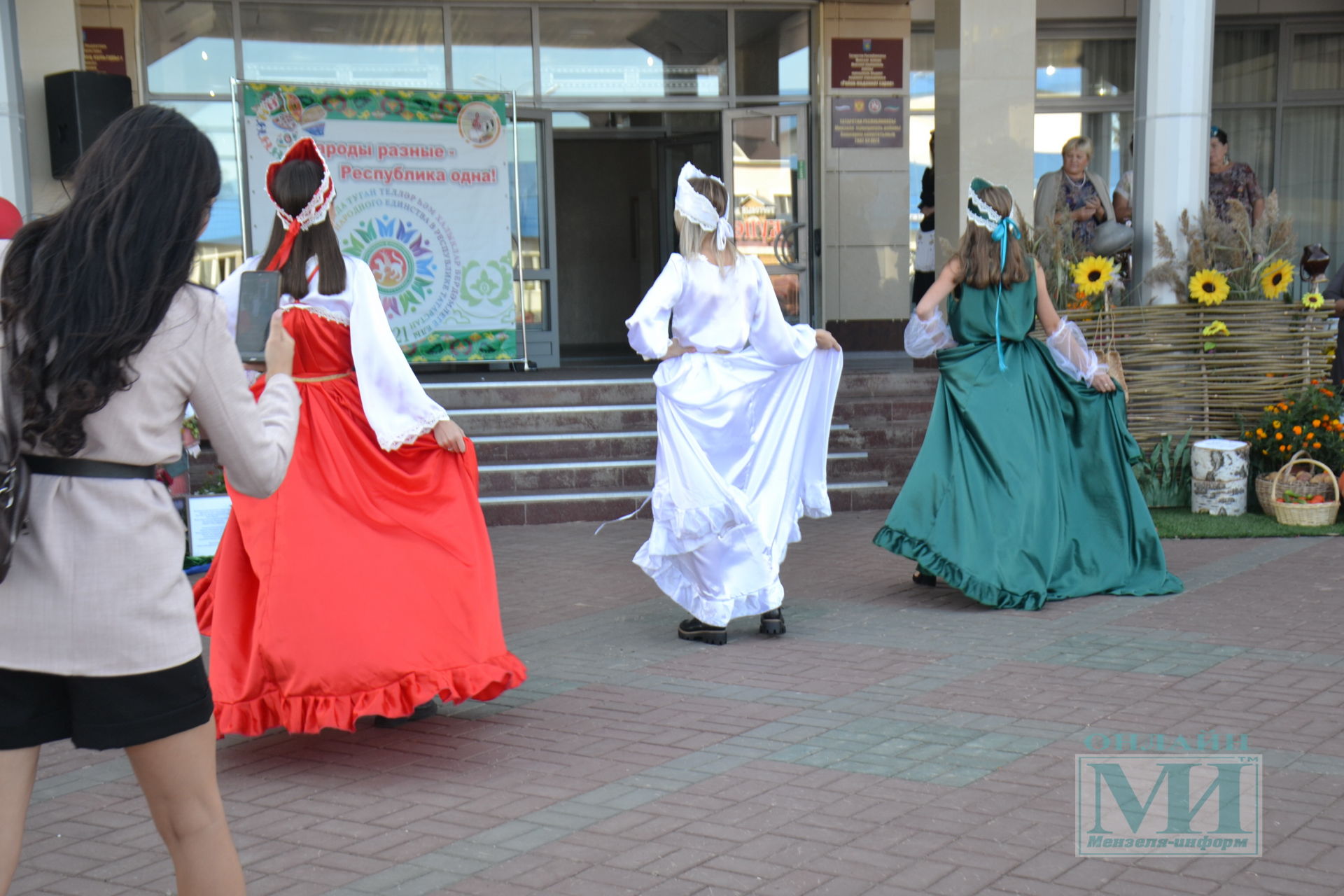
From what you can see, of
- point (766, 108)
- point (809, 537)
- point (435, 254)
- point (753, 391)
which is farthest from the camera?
point (766, 108)

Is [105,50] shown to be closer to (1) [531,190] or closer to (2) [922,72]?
(1) [531,190]

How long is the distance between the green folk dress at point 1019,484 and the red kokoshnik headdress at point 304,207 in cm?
309

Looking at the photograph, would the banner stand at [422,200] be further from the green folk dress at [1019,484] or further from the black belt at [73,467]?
the black belt at [73,467]

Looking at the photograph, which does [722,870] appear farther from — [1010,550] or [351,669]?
[1010,550]

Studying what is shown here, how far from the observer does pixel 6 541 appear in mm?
2068

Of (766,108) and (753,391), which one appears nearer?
(753,391)

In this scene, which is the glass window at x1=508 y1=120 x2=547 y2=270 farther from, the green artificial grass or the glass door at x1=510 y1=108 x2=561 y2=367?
the green artificial grass

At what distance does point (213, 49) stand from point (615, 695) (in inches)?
388

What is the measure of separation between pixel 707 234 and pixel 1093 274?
362cm

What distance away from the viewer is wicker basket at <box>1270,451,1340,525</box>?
8125 mm

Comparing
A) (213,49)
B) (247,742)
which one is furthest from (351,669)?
(213,49)

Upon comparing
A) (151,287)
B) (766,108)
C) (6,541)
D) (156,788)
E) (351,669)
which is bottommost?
(351,669)

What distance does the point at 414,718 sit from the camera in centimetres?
465

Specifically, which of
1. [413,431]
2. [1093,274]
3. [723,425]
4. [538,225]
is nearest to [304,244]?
[413,431]
